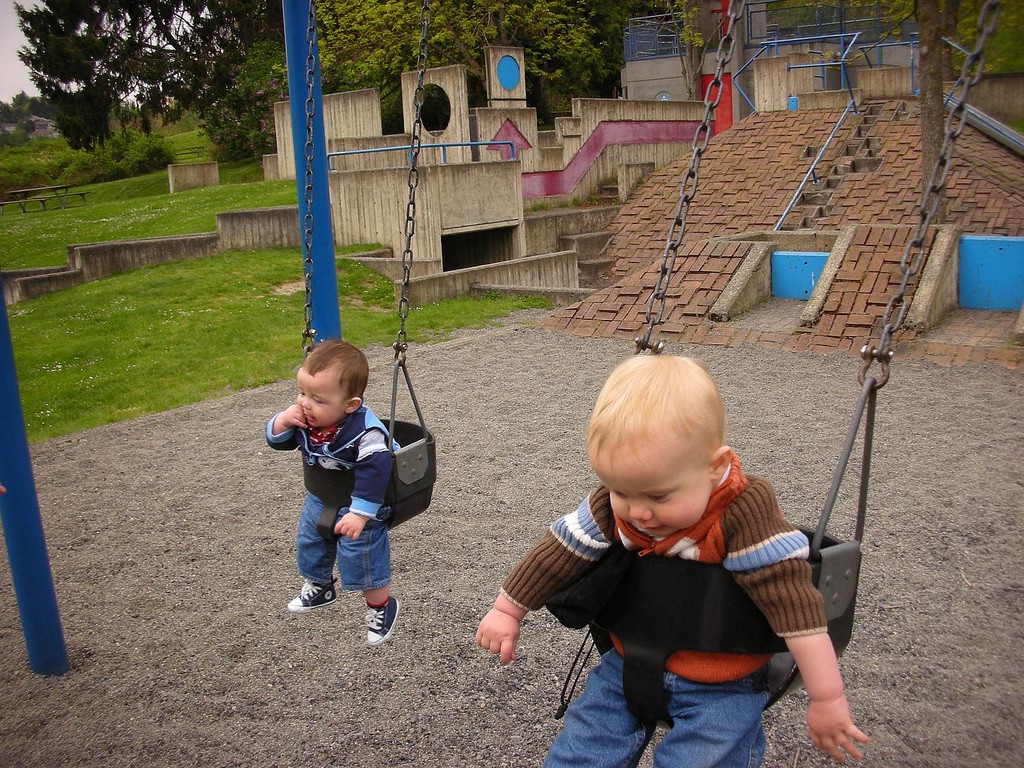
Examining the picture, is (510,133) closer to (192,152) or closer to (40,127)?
(192,152)

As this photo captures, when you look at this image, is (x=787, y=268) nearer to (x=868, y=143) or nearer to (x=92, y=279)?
(x=868, y=143)

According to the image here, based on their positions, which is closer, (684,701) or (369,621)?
(684,701)

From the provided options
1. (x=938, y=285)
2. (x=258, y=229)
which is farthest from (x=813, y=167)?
(x=258, y=229)

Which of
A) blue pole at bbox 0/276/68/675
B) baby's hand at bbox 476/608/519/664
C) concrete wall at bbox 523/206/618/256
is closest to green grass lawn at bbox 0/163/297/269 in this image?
concrete wall at bbox 523/206/618/256

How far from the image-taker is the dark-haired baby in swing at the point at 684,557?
179 cm

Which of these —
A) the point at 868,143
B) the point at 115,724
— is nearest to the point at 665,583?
the point at 115,724

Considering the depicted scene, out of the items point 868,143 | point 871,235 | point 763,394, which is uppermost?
point 868,143

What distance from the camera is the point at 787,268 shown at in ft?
36.4

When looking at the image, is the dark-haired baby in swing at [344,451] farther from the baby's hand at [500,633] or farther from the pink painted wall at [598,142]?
the pink painted wall at [598,142]

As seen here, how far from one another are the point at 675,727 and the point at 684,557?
1.22 feet

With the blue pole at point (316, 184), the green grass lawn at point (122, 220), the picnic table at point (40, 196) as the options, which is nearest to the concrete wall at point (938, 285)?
the blue pole at point (316, 184)

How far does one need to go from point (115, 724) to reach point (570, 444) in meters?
3.77

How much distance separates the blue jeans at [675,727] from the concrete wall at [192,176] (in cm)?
2386

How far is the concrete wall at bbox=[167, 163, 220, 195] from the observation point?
23.7 meters
